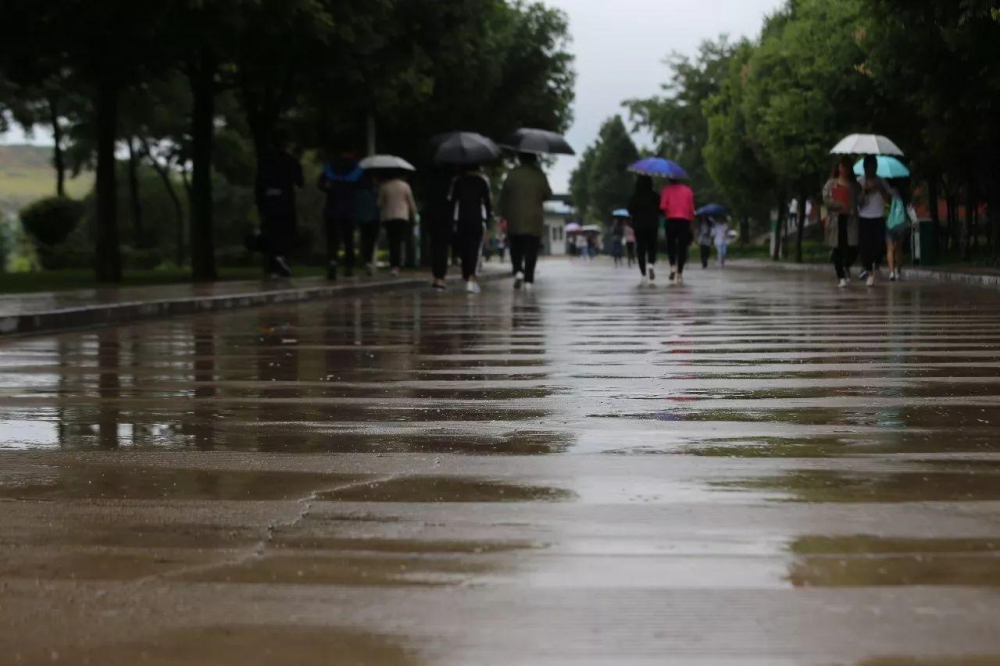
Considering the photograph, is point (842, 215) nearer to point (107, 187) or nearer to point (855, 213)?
point (855, 213)

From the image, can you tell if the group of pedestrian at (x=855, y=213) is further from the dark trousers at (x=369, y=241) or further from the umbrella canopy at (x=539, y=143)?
the dark trousers at (x=369, y=241)

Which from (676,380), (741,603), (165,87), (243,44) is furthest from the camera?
(165,87)

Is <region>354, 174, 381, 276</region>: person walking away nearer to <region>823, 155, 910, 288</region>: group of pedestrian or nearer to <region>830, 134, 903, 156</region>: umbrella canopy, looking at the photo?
<region>823, 155, 910, 288</region>: group of pedestrian

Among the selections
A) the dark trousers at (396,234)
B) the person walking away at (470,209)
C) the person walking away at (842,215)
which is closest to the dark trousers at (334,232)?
the dark trousers at (396,234)

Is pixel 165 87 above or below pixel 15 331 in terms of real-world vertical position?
above

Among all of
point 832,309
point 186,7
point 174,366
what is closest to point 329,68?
point 186,7

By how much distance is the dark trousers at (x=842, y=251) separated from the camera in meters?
25.1

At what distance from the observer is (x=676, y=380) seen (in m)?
8.67

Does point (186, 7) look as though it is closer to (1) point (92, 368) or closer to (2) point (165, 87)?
(1) point (92, 368)

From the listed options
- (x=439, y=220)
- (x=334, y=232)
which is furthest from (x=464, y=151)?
(x=439, y=220)

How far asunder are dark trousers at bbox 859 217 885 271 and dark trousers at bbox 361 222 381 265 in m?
11.2

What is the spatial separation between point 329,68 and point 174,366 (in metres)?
19.9

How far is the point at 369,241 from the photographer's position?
33469 mm

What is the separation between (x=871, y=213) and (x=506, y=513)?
69.6 feet
